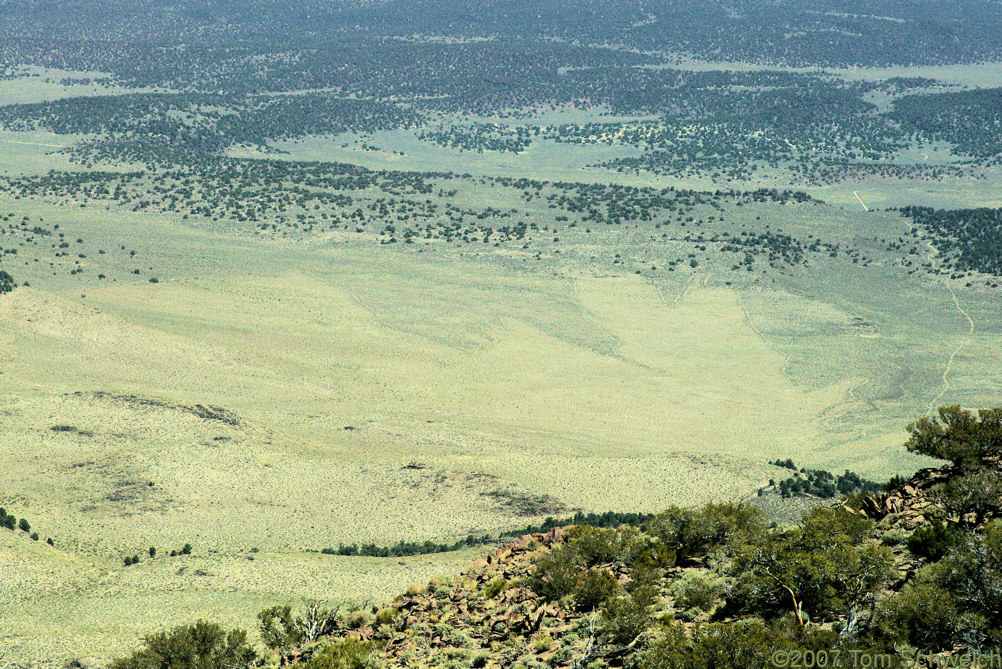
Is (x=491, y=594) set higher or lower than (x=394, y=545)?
higher

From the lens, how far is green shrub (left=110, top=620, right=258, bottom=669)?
81.0 feet

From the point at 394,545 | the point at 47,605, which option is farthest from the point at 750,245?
the point at 47,605

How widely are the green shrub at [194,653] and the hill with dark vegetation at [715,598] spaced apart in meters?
0.04

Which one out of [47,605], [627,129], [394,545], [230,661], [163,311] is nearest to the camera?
[230,661]

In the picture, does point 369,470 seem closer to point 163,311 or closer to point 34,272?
point 163,311

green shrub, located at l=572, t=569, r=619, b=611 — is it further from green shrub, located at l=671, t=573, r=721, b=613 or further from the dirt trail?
the dirt trail

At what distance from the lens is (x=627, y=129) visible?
→ 161750mm

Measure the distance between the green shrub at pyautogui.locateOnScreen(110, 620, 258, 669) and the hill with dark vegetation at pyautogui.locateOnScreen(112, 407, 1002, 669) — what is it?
4 cm

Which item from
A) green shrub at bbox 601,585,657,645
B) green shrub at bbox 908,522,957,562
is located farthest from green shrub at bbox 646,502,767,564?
green shrub at bbox 601,585,657,645

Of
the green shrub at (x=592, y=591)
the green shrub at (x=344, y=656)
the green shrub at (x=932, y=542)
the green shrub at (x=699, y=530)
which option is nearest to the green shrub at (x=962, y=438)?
the green shrub at (x=932, y=542)

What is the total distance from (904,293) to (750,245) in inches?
548

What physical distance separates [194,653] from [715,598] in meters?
11.5

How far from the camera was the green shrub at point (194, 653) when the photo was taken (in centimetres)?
2469

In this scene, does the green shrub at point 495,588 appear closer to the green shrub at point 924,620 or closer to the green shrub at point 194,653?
the green shrub at point 194,653
